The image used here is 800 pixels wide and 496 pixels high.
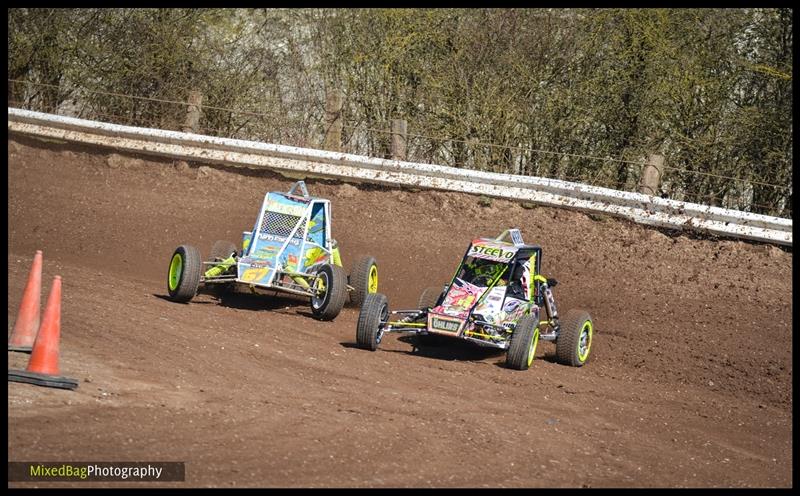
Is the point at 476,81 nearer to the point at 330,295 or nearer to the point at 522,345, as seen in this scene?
the point at 330,295

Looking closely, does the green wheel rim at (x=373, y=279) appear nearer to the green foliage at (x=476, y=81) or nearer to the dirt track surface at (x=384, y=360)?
the dirt track surface at (x=384, y=360)

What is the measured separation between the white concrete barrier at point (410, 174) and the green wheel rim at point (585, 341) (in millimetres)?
3522

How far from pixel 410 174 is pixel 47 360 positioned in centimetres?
916

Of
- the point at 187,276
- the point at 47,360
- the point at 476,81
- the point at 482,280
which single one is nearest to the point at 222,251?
the point at 187,276

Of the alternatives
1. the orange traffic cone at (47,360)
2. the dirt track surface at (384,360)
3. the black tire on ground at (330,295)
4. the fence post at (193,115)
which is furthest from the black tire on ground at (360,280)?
the fence post at (193,115)

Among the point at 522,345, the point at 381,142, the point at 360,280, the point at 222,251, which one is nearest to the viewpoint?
the point at 522,345

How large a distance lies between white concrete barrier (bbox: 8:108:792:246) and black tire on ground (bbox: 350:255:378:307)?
305cm

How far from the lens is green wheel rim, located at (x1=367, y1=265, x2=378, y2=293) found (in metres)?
13.4

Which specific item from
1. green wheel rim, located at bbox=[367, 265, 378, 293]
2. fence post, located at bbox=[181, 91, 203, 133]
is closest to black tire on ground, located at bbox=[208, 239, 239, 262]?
green wheel rim, located at bbox=[367, 265, 378, 293]

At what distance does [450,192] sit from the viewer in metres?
15.9

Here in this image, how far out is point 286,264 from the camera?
1286 centimetres

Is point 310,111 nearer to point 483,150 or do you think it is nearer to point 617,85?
point 483,150

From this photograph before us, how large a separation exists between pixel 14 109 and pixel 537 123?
29.8 ft

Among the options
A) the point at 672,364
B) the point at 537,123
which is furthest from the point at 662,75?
the point at 672,364
